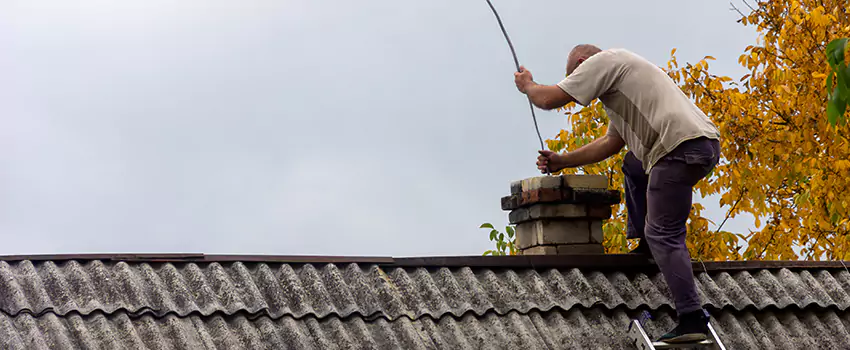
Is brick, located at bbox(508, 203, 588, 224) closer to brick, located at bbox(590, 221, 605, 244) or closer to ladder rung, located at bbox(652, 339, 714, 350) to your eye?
brick, located at bbox(590, 221, 605, 244)

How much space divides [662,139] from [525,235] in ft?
5.54

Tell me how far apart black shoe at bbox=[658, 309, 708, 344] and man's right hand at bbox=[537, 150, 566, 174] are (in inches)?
55.7

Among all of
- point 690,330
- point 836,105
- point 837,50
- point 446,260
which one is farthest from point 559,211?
point 837,50

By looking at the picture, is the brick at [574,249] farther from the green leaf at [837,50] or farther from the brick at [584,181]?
the green leaf at [837,50]

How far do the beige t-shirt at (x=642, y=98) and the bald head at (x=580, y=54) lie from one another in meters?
0.31

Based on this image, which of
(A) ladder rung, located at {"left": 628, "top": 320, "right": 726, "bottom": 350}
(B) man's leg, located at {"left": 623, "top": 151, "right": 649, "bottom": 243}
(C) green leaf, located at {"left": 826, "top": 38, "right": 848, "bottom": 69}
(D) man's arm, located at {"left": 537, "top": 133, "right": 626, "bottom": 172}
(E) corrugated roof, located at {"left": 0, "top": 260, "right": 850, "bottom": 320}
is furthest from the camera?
(D) man's arm, located at {"left": 537, "top": 133, "right": 626, "bottom": 172}

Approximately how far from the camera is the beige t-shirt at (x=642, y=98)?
4977 mm

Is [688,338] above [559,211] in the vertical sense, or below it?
below

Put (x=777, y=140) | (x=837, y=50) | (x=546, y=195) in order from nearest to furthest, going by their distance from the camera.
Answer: (x=837, y=50), (x=546, y=195), (x=777, y=140)

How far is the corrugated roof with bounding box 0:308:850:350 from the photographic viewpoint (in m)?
4.27

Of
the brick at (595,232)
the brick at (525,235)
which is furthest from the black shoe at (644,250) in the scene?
the brick at (525,235)

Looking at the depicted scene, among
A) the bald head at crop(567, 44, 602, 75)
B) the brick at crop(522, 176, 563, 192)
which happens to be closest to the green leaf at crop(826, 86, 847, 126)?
the bald head at crop(567, 44, 602, 75)

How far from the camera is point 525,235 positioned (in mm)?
6441

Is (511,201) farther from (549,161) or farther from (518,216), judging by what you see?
(549,161)
